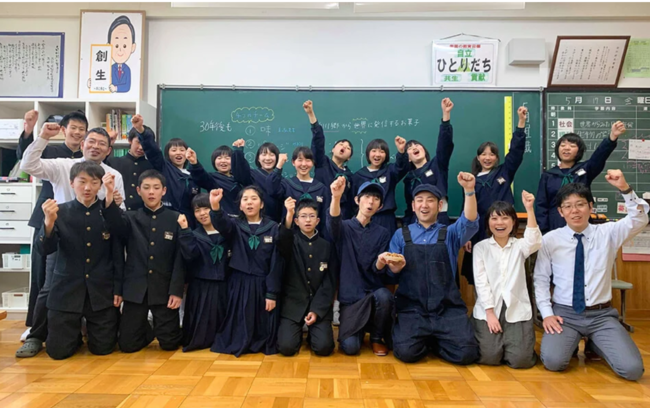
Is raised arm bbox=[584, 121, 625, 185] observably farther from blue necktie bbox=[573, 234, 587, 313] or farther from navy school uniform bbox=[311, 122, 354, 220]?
navy school uniform bbox=[311, 122, 354, 220]

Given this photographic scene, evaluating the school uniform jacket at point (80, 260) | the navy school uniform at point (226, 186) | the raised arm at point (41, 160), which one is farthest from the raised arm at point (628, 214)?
the raised arm at point (41, 160)

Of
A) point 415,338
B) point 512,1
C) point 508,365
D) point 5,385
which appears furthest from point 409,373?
point 512,1

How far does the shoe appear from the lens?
2.53 meters

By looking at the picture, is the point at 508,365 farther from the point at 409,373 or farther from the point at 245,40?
the point at 245,40

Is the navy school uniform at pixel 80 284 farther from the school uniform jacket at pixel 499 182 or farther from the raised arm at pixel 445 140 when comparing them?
the school uniform jacket at pixel 499 182

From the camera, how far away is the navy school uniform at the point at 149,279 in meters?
2.59

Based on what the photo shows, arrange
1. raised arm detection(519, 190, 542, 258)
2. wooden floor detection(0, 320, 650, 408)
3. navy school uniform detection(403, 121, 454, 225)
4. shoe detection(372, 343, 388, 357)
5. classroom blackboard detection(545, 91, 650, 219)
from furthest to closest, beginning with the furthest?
classroom blackboard detection(545, 91, 650, 219) < navy school uniform detection(403, 121, 454, 225) < shoe detection(372, 343, 388, 357) < raised arm detection(519, 190, 542, 258) < wooden floor detection(0, 320, 650, 408)

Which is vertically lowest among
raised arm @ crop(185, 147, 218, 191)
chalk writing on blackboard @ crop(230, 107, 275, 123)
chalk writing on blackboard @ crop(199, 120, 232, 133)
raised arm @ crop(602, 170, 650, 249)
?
raised arm @ crop(602, 170, 650, 249)

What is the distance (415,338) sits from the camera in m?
2.42

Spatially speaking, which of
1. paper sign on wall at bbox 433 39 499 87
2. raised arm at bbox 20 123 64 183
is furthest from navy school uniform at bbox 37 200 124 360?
paper sign on wall at bbox 433 39 499 87

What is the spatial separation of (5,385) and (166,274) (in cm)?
93

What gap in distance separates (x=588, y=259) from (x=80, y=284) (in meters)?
3.02

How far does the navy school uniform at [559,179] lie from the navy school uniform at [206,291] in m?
2.35

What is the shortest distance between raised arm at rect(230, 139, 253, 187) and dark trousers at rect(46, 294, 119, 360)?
1.20 meters
